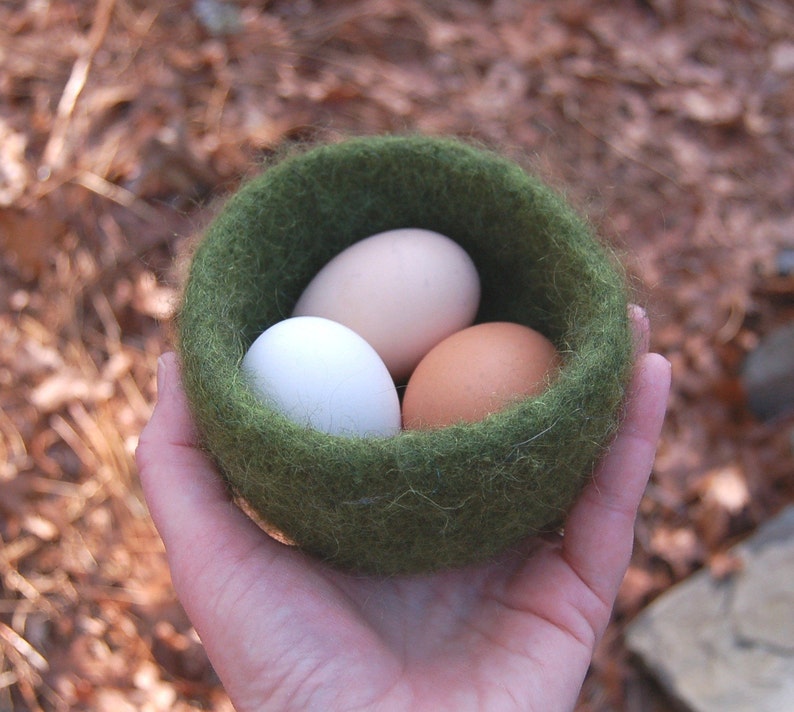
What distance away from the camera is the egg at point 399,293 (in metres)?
0.99

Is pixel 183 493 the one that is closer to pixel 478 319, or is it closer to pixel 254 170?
pixel 478 319

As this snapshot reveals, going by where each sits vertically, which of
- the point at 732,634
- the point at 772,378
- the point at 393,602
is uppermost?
the point at 393,602

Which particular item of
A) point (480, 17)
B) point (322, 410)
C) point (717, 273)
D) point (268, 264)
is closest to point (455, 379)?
point (322, 410)

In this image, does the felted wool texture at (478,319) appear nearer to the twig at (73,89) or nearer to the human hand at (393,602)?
the human hand at (393,602)

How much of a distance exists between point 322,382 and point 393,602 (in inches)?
12.2

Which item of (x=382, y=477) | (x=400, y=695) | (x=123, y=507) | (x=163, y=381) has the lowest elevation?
(x=123, y=507)

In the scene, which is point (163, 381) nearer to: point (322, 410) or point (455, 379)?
point (322, 410)

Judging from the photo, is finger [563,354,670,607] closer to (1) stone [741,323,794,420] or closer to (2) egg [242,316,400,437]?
(2) egg [242,316,400,437]

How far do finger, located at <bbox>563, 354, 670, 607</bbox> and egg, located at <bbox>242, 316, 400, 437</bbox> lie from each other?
248mm

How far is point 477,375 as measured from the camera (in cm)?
87

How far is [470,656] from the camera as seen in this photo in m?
0.92

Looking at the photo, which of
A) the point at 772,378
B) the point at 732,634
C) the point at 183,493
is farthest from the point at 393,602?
the point at 772,378

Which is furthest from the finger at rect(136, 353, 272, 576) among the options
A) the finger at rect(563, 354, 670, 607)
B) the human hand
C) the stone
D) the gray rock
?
the stone

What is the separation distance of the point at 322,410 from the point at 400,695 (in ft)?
1.01
